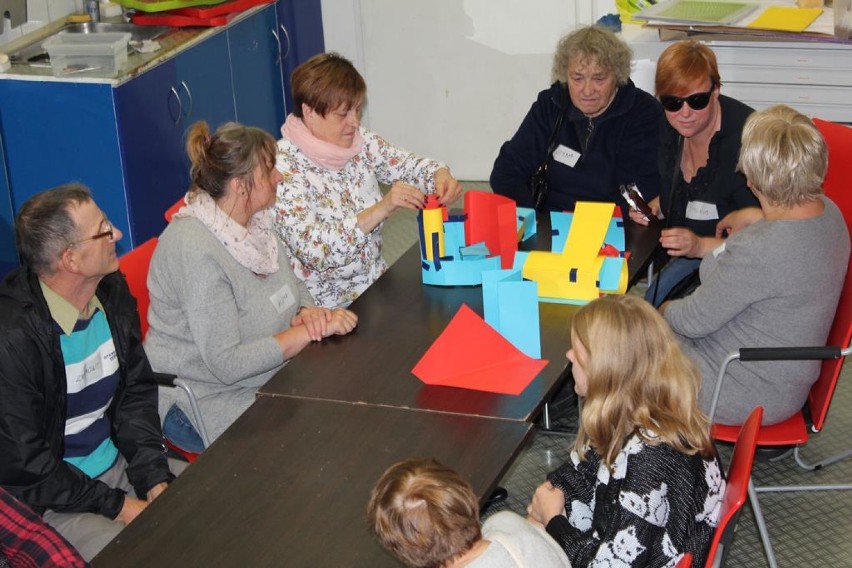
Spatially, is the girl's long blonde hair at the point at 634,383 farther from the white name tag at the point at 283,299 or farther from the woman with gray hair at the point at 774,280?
the white name tag at the point at 283,299

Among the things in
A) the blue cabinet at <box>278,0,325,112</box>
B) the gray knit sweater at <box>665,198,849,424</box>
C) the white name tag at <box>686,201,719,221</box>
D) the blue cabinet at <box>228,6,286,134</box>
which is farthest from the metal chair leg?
the blue cabinet at <box>278,0,325,112</box>

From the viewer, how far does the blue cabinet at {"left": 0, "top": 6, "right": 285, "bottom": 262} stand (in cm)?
438

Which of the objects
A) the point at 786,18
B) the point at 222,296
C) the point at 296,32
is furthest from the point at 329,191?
the point at 296,32

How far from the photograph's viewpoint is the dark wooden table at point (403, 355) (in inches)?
102

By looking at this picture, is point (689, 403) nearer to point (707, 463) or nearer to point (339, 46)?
point (707, 463)

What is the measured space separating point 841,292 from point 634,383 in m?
1.18

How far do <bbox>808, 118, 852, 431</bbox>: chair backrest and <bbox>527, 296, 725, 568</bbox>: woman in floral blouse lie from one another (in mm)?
882

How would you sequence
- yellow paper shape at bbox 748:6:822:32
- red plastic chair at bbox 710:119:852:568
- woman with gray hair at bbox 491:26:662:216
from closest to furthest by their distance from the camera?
red plastic chair at bbox 710:119:852:568
woman with gray hair at bbox 491:26:662:216
yellow paper shape at bbox 748:6:822:32

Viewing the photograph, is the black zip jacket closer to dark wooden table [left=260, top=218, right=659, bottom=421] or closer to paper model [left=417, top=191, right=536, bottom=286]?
dark wooden table [left=260, top=218, right=659, bottom=421]

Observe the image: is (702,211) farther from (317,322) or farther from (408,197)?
(317,322)

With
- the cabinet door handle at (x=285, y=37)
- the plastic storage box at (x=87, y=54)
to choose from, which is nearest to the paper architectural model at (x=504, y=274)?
the plastic storage box at (x=87, y=54)

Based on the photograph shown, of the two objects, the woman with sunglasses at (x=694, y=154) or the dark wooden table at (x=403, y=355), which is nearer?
the dark wooden table at (x=403, y=355)

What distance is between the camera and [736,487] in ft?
6.73

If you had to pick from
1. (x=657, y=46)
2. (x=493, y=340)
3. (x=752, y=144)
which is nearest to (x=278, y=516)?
(x=493, y=340)
